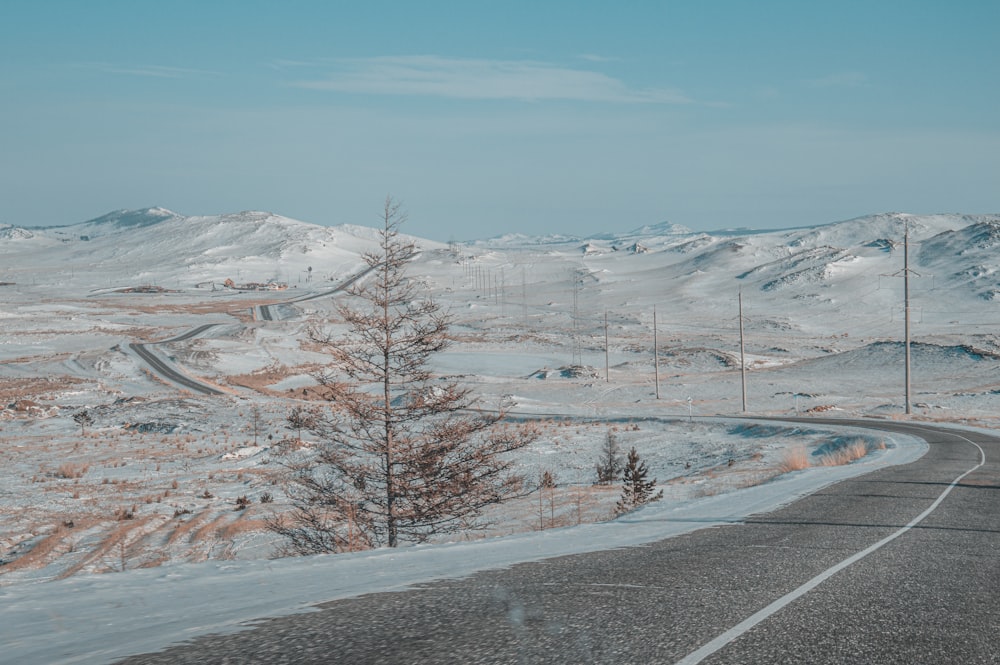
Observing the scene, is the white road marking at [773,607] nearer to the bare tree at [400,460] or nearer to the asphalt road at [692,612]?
the asphalt road at [692,612]

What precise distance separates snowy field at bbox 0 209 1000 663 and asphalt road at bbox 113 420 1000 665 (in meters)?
0.65

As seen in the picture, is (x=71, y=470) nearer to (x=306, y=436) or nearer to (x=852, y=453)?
(x=306, y=436)

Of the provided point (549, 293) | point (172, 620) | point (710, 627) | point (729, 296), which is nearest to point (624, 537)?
point (710, 627)

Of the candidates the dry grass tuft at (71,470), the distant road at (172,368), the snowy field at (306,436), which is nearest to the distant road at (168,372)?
the distant road at (172,368)

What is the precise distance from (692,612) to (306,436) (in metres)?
41.7

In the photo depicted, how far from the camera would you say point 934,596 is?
6.02 meters

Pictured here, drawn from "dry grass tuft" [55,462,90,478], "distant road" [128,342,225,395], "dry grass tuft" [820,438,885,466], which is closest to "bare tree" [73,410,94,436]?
"distant road" [128,342,225,395]

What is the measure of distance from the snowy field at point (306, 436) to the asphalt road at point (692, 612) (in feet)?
2.15

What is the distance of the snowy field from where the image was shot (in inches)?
273

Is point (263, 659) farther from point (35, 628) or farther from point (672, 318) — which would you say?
point (672, 318)

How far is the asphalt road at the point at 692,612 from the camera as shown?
4359mm

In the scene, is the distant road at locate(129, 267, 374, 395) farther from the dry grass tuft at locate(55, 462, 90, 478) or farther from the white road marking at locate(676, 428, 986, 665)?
the white road marking at locate(676, 428, 986, 665)

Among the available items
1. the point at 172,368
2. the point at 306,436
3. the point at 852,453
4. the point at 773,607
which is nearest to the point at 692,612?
the point at 773,607

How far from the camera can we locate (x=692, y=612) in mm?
5281
